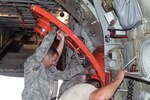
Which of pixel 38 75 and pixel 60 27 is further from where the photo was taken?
pixel 60 27

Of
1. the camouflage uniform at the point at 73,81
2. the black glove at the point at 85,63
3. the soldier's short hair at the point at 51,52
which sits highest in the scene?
the soldier's short hair at the point at 51,52

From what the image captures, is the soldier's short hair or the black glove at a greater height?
the soldier's short hair

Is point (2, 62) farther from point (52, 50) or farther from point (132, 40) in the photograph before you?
point (132, 40)

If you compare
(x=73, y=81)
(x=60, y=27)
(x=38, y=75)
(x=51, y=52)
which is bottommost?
(x=73, y=81)

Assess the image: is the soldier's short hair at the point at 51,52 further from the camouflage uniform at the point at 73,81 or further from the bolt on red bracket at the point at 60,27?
the camouflage uniform at the point at 73,81

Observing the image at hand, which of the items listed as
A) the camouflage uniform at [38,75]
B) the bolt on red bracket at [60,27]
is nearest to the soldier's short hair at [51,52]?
the camouflage uniform at [38,75]

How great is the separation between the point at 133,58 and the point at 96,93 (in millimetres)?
567

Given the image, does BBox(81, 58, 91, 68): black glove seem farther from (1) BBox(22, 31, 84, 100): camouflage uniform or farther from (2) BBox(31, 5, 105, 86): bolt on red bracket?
(1) BBox(22, 31, 84, 100): camouflage uniform

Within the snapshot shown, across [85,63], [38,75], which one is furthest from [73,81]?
[38,75]

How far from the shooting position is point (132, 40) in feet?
10.9

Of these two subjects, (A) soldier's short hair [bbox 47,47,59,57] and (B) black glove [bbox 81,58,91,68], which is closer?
(A) soldier's short hair [bbox 47,47,59,57]

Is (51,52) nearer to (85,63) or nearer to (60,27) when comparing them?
(60,27)

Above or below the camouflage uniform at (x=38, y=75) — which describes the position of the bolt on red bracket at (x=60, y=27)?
above

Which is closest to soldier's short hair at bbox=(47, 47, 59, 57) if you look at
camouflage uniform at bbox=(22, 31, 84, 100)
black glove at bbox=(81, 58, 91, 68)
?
camouflage uniform at bbox=(22, 31, 84, 100)
